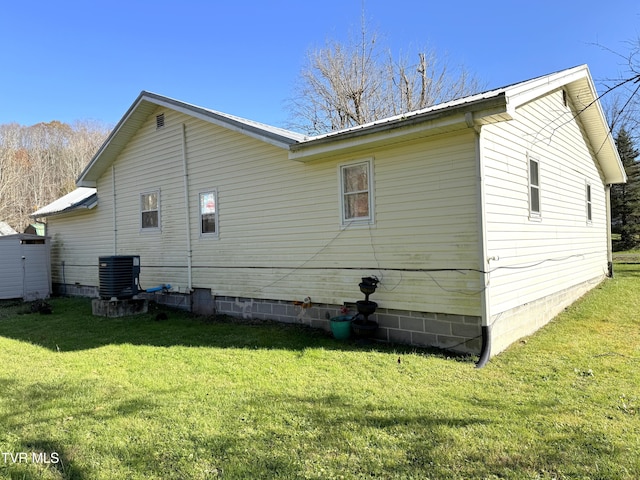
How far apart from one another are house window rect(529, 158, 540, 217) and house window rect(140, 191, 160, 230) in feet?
28.7

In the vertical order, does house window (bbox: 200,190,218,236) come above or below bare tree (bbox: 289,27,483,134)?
below

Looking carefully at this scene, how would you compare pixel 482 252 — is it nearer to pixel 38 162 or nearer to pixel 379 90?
pixel 379 90

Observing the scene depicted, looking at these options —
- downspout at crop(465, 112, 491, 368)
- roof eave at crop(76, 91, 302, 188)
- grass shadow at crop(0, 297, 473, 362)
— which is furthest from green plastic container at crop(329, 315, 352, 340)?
roof eave at crop(76, 91, 302, 188)

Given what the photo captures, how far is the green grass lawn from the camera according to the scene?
2973 millimetres

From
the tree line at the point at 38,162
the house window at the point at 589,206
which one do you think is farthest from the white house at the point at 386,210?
the tree line at the point at 38,162

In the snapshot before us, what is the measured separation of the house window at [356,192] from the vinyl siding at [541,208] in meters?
1.86

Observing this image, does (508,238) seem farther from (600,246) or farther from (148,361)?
(600,246)

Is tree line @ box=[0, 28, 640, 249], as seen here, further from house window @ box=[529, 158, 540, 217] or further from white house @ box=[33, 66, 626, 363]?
house window @ box=[529, 158, 540, 217]

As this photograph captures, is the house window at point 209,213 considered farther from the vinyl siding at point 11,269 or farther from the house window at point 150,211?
the vinyl siding at point 11,269

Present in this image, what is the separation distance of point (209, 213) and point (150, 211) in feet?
8.17

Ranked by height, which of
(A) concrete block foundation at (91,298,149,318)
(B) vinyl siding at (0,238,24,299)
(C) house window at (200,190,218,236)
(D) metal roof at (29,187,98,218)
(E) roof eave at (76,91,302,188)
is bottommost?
(A) concrete block foundation at (91,298,149,318)

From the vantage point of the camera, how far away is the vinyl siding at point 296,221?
236 inches

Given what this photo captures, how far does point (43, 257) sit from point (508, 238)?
14.1 metres

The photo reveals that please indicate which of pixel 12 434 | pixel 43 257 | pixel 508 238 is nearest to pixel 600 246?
pixel 508 238
